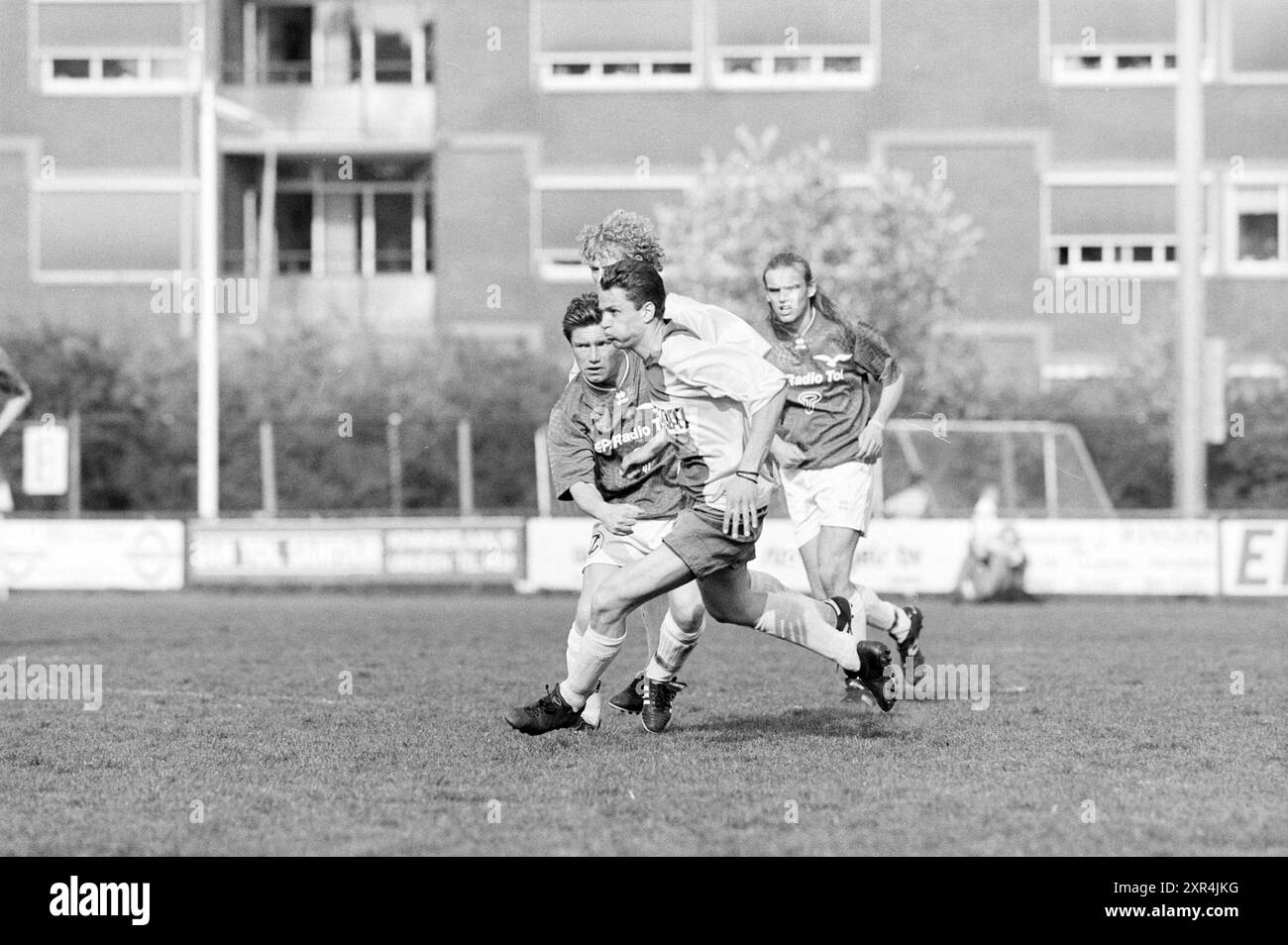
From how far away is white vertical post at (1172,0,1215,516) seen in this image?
78.7 feet

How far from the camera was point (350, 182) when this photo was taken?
126 ft

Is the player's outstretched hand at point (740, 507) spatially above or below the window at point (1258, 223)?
below

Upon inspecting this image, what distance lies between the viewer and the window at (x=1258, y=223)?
3650 centimetres

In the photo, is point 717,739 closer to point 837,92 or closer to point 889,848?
point 889,848

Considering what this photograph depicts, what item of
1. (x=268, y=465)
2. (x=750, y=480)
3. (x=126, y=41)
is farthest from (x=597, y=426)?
(x=126, y=41)

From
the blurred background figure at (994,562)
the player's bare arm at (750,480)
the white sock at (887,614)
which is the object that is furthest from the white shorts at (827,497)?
the blurred background figure at (994,562)

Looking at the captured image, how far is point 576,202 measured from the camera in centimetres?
3694

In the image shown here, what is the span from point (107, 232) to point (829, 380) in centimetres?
3030

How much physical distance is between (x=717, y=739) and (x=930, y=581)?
15.7 meters

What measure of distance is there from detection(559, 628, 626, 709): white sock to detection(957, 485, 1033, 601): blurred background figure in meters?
15.6

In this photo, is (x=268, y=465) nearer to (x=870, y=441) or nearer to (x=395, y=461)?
(x=395, y=461)

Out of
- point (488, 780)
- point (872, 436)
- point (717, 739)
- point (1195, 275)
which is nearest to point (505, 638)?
point (872, 436)

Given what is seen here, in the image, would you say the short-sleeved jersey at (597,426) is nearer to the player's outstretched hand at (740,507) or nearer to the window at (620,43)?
the player's outstretched hand at (740,507)

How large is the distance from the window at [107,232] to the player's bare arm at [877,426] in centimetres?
2983
